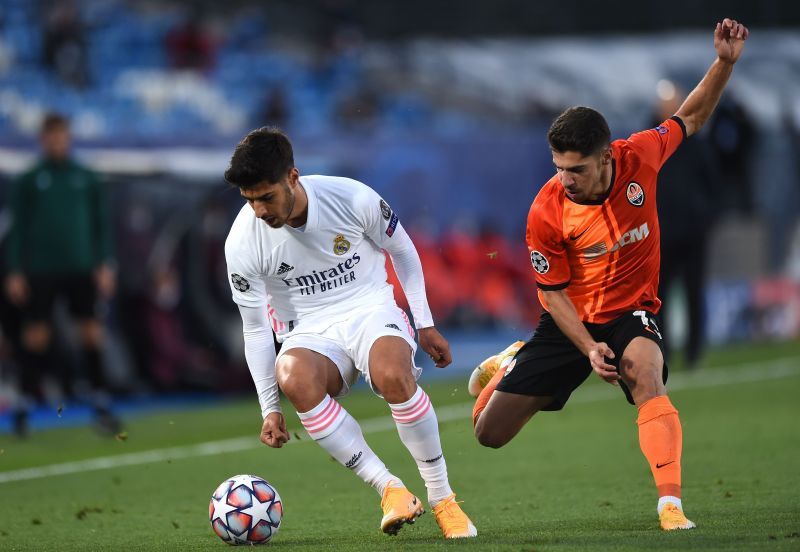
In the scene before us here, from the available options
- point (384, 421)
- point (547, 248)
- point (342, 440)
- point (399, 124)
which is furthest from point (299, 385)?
point (399, 124)

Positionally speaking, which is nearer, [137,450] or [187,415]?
[137,450]

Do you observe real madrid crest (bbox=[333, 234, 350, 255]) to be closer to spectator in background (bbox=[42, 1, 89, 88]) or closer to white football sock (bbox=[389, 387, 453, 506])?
white football sock (bbox=[389, 387, 453, 506])

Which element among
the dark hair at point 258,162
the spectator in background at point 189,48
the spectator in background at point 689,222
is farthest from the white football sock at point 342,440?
the spectator in background at point 189,48

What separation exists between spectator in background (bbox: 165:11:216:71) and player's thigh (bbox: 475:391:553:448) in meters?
15.1

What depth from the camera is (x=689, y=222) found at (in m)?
13.3

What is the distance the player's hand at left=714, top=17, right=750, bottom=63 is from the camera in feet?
21.2

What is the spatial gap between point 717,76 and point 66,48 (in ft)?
47.7

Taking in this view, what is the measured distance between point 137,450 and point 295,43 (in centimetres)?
1507

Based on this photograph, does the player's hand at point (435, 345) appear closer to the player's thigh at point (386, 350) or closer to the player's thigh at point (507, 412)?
the player's thigh at point (386, 350)

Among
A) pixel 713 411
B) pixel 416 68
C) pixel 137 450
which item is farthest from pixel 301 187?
pixel 416 68

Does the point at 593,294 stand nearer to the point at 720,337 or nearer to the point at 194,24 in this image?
the point at 720,337

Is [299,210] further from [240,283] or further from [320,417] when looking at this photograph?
[320,417]

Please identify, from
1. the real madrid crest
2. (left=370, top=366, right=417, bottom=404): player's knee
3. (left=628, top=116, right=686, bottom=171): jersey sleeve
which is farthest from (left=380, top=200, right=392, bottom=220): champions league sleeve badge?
(left=628, top=116, right=686, bottom=171): jersey sleeve

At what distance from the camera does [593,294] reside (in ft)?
20.9
